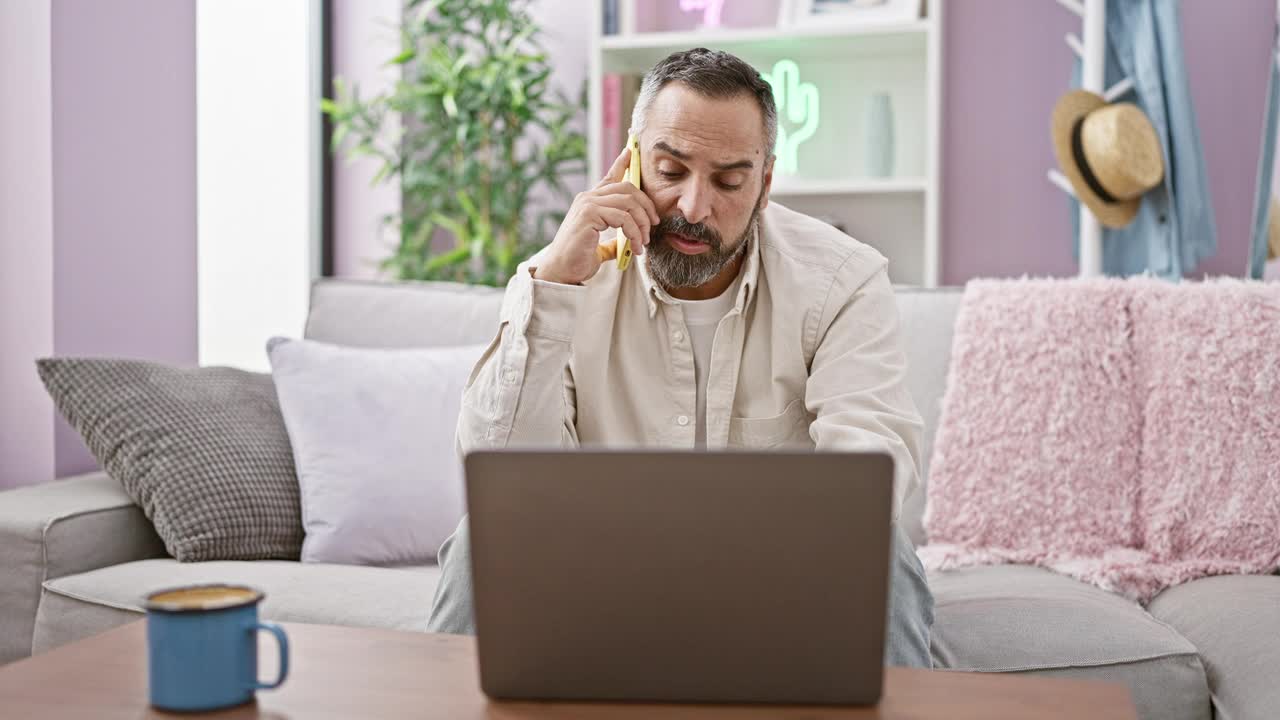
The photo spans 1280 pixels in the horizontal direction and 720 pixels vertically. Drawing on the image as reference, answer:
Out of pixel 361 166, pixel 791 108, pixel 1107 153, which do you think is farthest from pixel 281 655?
pixel 361 166

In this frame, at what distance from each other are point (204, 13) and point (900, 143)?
191 cm

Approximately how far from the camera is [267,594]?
1729 millimetres

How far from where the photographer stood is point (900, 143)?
350cm

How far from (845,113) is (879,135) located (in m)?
0.22

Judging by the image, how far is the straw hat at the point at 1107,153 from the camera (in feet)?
9.07

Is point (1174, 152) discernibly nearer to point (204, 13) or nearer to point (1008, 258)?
point (1008, 258)

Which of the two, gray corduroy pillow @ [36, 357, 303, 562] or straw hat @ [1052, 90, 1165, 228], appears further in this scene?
straw hat @ [1052, 90, 1165, 228]

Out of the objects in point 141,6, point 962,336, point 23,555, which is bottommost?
point 23,555

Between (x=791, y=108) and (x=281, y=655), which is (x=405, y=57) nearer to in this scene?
(x=791, y=108)

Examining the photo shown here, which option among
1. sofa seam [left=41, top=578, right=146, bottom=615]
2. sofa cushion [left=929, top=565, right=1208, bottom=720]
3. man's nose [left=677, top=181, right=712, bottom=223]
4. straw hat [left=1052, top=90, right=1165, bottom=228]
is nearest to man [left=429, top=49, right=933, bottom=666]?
man's nose [left=677, top=181, right=712, bottom=223]

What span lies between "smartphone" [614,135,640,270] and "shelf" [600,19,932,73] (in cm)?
168

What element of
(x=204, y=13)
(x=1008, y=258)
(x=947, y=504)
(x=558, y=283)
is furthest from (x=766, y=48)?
(x=558, y=283)

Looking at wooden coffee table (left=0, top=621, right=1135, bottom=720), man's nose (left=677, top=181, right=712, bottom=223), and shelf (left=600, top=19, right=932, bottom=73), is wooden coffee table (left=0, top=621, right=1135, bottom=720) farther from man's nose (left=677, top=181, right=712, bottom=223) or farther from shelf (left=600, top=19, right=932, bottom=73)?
shelf (left=600, top=19, right=932, bottom=73)

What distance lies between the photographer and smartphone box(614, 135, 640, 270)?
1.64m
